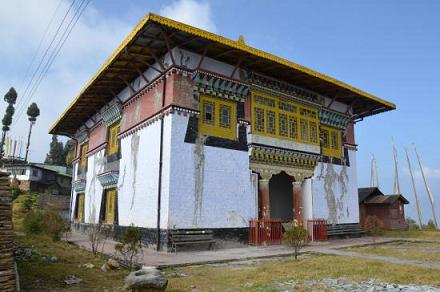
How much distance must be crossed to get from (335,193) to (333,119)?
3.58 meters

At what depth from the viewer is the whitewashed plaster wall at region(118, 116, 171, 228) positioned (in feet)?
40.7

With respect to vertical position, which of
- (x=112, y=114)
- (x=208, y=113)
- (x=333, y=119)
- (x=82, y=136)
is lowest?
(x=208, y=113)

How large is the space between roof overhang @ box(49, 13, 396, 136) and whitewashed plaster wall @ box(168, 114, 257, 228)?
8.72 ft

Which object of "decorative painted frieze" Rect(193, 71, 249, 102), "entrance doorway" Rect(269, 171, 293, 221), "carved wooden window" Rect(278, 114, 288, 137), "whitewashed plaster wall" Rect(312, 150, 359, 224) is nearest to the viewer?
"decorative painted frieze" Rect(193, 71, 249, 102)

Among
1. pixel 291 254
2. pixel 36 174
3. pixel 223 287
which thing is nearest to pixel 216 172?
pixel 291 254

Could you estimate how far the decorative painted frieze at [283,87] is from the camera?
1480 cm

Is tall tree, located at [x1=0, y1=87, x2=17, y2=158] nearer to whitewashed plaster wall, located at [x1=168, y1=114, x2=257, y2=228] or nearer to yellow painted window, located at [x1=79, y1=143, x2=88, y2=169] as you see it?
yellow painted window, located at [x1=79, y1=143, x2=88, y2=169]

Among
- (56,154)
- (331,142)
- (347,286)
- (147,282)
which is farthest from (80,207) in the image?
(56,154)

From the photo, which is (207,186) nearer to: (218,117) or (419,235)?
(218,117)

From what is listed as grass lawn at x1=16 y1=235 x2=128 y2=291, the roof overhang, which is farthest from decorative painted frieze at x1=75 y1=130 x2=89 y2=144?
grass lawn at x1=16 y1=235 x2=128 y2=291

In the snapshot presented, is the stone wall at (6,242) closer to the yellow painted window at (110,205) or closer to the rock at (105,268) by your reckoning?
the rock at (105,268)

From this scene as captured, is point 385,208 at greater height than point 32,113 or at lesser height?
lesser

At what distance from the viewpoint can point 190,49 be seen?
13.1 m

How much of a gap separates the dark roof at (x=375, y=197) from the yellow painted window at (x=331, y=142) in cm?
606
